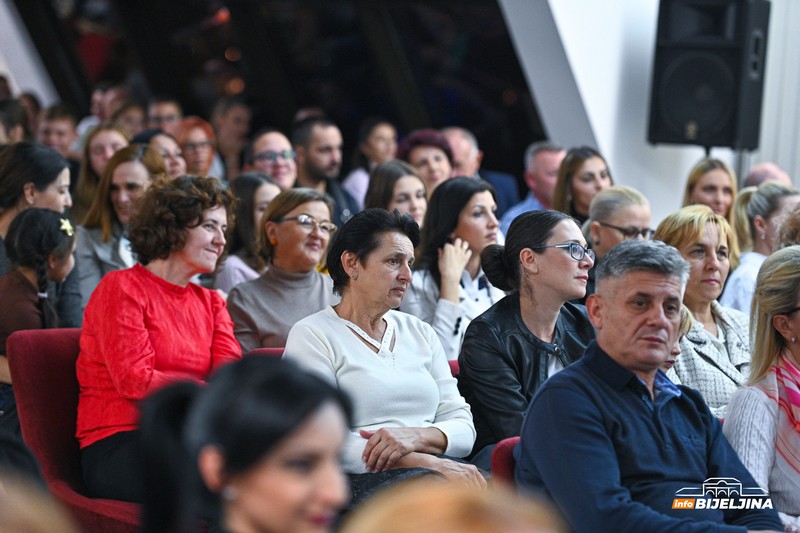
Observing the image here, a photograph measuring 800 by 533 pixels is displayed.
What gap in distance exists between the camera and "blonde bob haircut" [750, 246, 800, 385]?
281cm

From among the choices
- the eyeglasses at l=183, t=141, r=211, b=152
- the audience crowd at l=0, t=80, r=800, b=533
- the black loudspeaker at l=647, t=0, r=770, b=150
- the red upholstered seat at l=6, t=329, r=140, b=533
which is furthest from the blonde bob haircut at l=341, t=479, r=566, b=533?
the black loudspeaker at l=647, t=0, r=770, b=150

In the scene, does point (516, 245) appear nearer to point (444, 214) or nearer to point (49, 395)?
point (444, 214)

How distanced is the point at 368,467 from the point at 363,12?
18.2 feet

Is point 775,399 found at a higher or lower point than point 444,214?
lower

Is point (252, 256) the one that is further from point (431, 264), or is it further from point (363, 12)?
point (363, 12)

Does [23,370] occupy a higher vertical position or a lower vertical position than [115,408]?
higher

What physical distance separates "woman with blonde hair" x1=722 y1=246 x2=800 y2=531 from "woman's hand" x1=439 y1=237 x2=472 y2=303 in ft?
4.54

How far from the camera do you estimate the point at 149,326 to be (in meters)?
3.28

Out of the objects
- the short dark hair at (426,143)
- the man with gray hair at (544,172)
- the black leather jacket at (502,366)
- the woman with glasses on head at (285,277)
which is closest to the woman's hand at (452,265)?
the woman with glasses on head at (285,277)

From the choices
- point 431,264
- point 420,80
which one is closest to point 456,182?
point 431,264

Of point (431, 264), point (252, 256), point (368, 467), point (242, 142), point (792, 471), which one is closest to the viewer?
point (792, 471)

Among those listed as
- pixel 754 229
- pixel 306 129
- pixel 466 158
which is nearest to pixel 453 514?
pixel 754 229

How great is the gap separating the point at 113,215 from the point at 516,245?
6.53ft

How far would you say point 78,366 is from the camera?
10.5ft
